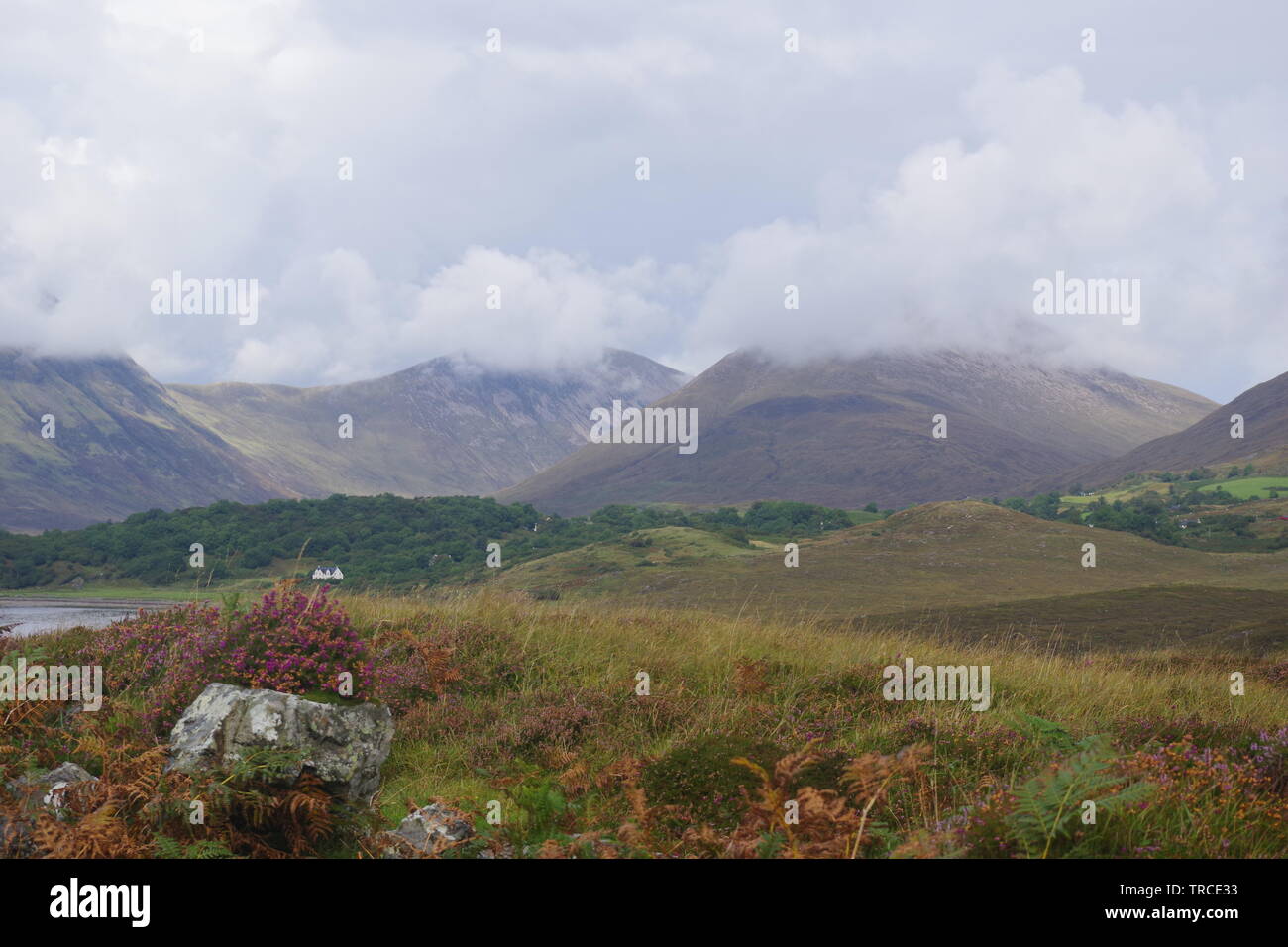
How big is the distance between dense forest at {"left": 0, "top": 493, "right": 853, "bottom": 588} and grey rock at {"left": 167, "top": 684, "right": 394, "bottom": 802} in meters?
77.5

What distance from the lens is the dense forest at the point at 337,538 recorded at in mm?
96500

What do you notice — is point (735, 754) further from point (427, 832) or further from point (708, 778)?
point (427, 832)

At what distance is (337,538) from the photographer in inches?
4333

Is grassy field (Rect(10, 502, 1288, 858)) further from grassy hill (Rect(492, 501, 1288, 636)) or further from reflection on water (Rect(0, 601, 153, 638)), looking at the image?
grassy hill (Rect(492, 501, 1288, 636))

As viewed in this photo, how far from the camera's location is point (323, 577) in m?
68.3

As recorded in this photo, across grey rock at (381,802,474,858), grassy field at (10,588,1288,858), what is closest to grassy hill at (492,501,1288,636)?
grassy field at (10,588,1288,858)

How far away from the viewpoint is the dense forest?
9650 cm

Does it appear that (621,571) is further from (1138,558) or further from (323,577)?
(1138,558)

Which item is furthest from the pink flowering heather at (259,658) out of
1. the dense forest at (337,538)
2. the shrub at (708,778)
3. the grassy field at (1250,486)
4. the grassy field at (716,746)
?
the grassy field at (1250,486)

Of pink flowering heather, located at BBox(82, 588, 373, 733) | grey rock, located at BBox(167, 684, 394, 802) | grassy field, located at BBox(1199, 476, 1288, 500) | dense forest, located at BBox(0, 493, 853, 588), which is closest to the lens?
grey rock, located at BBox(167, 684, 394, 802)

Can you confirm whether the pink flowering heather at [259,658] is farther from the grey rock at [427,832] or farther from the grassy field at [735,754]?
the grey rock at [427,832]

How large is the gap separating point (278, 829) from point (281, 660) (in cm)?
177

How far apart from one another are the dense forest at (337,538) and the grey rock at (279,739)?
254ft
